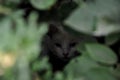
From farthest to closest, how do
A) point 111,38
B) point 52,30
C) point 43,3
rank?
point 52,30 → point 111,38 → point 43,3

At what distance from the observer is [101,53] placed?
940mm

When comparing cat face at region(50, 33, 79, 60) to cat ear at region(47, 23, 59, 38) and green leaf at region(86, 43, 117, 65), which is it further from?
green leaf at region(86, 43, 117, 65)

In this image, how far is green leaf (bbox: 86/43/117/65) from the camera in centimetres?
92

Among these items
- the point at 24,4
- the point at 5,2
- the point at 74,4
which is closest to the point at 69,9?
the point at 74,4

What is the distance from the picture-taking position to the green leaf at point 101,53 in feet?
3.03

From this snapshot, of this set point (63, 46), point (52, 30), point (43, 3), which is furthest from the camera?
point (63, 46)

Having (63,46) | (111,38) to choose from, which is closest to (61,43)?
(63,46)

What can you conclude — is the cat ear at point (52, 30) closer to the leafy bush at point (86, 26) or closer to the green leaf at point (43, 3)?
the leafy bush at point (86, 26)

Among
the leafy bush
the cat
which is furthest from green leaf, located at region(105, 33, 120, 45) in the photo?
the cat

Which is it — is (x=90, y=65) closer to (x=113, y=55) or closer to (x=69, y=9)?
(x=113, y=55)

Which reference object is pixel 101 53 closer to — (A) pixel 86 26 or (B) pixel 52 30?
(A) pixel 86 26

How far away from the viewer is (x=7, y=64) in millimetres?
560

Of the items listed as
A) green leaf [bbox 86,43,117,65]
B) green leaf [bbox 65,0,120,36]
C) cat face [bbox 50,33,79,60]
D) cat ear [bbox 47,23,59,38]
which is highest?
green leaf [bbox 65,0,120,36]

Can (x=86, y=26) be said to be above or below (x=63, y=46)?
above
